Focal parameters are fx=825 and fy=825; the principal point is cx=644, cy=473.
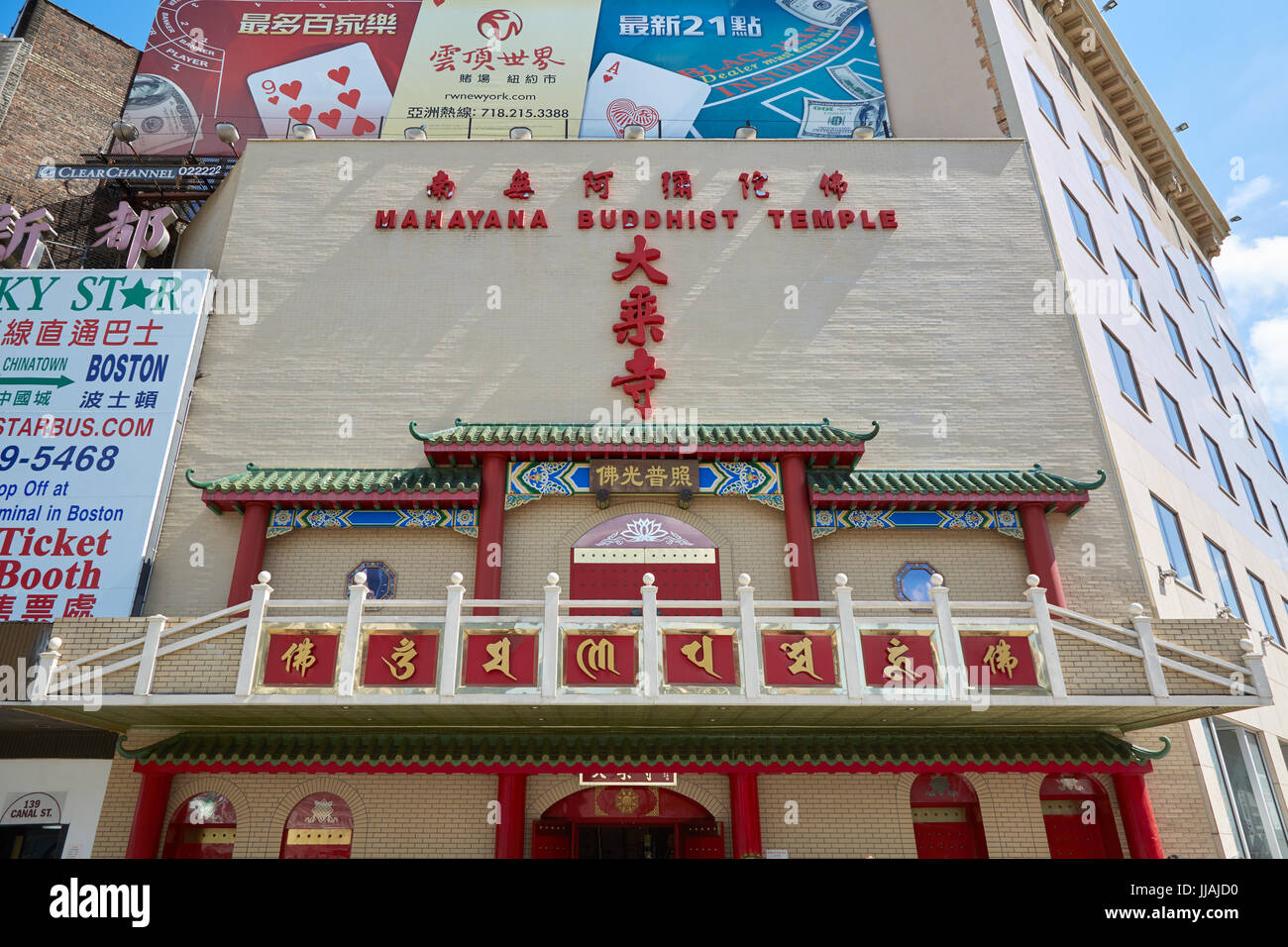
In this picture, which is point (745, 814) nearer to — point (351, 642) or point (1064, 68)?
point (351, 642)

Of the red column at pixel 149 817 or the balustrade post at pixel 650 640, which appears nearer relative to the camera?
the balustrade post at pixel 650 640

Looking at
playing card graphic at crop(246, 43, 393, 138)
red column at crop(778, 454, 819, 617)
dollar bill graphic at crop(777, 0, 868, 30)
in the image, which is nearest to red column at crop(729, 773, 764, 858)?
red column at crop(778, 454, 819, 617)

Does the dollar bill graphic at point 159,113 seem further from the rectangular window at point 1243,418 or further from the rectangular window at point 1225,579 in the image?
the rectangular window at point 1243,418

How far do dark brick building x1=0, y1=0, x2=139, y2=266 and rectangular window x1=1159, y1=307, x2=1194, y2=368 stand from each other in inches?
1041

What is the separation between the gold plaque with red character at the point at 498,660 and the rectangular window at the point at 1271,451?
26.4 meters

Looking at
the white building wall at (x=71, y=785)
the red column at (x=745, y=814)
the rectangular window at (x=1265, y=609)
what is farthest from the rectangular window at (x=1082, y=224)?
the white building wall at (x=71, y=785)

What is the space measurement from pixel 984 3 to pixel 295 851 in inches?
926

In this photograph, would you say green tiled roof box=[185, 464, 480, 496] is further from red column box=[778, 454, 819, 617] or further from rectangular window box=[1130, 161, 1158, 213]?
rectangular window box=[1130, 161, 1158, 213]

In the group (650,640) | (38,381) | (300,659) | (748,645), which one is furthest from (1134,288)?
(38,381)

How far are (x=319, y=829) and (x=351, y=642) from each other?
3.82m

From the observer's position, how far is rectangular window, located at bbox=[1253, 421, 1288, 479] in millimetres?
26547

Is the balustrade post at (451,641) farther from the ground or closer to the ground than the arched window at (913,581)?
closer to the ground

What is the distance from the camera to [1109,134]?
81.8ft

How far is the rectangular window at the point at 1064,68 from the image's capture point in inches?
912
